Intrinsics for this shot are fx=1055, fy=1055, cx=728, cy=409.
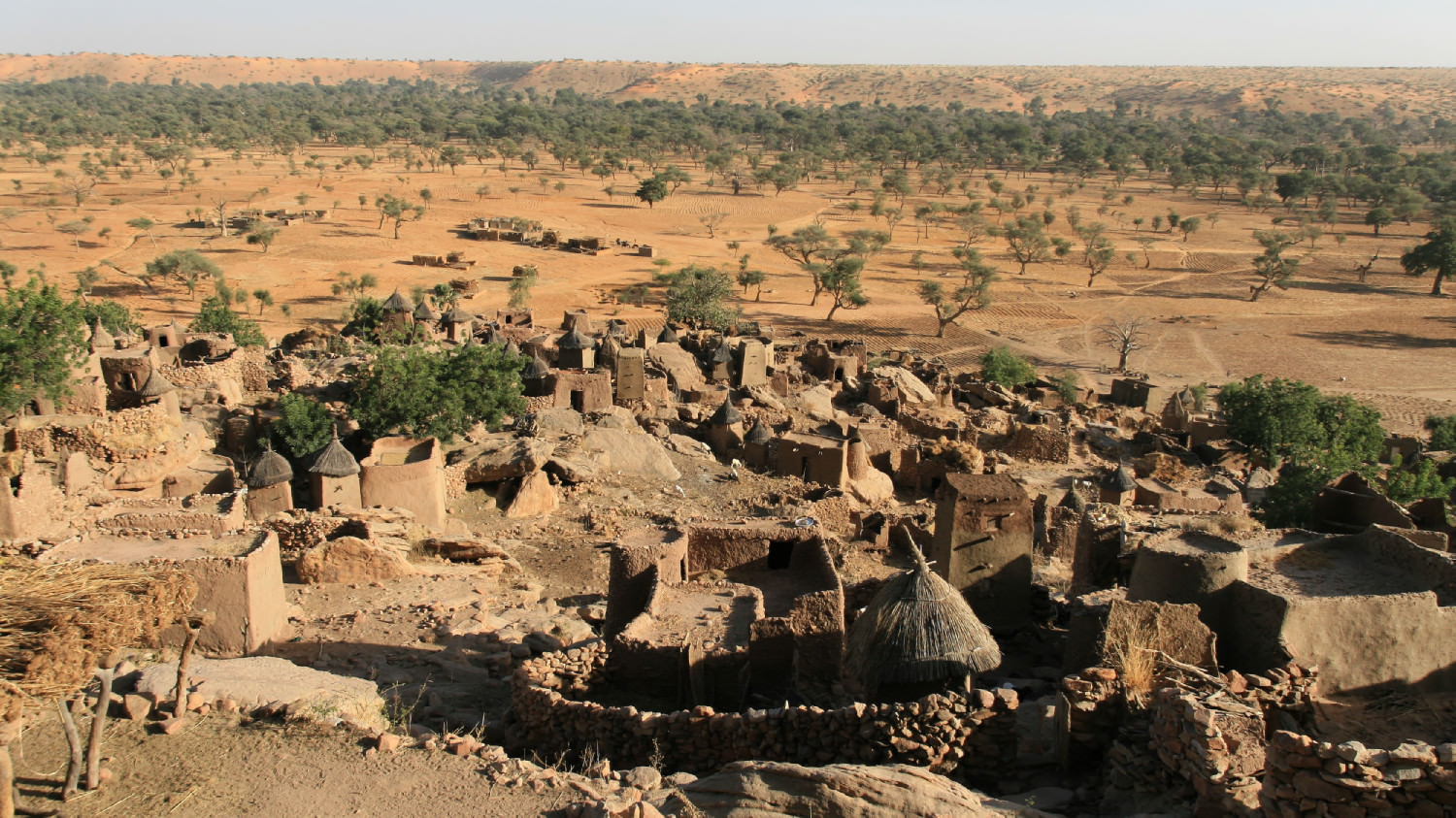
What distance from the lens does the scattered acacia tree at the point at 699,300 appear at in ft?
111

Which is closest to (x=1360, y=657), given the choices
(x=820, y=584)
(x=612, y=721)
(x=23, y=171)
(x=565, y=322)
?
(x=820, y=584)

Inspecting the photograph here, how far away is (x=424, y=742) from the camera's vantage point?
6.84m

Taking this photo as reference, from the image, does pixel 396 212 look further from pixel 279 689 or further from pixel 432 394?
pixel 279 689

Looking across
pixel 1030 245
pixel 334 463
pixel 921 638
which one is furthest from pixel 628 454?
pixel 1030 245

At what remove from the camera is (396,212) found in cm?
4969

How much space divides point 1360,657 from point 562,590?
8.38 meters

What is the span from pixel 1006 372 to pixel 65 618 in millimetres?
27564

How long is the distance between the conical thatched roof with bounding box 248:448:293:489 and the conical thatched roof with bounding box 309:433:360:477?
1.58 ft

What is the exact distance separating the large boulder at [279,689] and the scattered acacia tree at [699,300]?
24538 millimetres

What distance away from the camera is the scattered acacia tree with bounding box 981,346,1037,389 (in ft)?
99.8

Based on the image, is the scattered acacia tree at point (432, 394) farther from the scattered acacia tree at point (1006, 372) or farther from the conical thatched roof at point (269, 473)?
the scattered acacia tree at point (1006, 372)

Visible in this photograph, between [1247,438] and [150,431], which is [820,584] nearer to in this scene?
[150,431]

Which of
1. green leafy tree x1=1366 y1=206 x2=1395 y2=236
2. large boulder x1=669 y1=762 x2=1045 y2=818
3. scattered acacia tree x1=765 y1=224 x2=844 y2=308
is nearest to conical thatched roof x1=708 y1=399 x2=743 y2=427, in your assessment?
large boulder x1=669 y1=762 x2=1045 y2=818

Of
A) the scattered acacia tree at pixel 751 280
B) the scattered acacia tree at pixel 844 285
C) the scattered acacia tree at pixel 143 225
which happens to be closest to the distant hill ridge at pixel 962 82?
the scattered acacia tree at pixel 751 280
